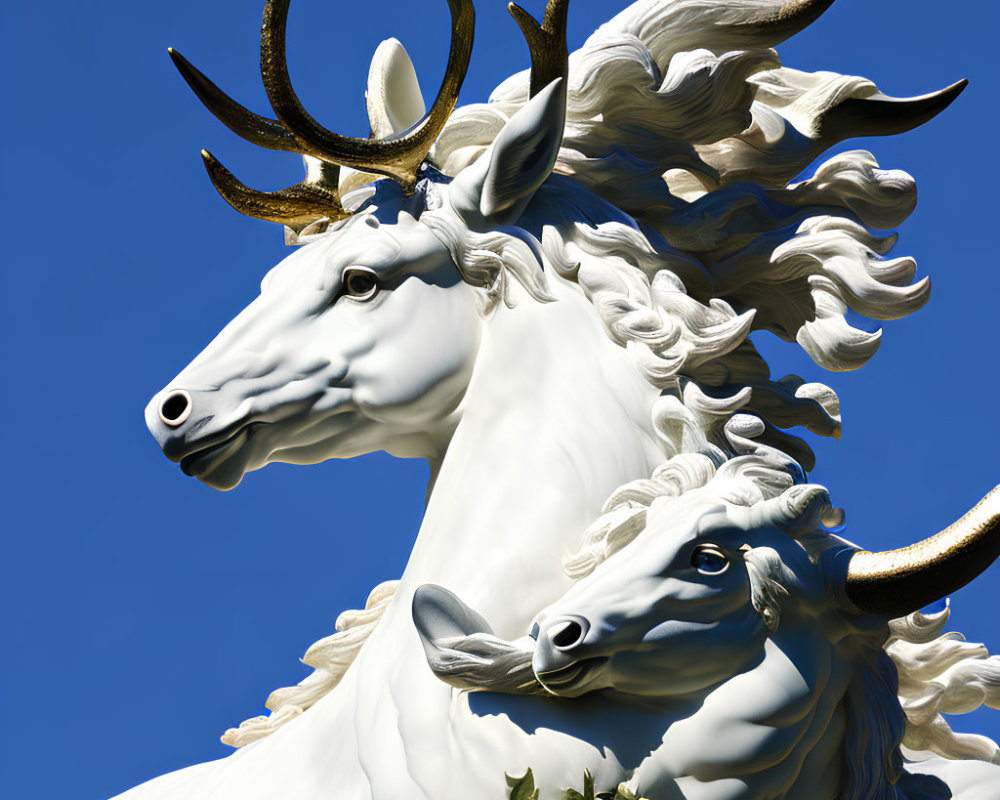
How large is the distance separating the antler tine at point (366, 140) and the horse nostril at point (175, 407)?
2.18ft

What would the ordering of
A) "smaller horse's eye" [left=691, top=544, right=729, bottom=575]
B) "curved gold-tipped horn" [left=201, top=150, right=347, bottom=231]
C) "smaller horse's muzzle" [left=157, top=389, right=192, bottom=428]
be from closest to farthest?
"smaller horse's eye" [left=691, top=544, right=729, bottom=575] → "smaller horse's muzzle" [left=157, top=389, right=192, bottom=428] → "curved gold-tipped horn" [left=201, top=150, right=347, bottom=231]

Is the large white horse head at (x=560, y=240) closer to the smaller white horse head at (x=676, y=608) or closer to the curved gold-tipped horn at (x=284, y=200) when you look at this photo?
the curved gold-tipped horn at (x=284, y=200)

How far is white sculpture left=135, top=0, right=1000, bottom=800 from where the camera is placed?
3172 mm

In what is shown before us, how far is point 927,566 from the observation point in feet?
9.68

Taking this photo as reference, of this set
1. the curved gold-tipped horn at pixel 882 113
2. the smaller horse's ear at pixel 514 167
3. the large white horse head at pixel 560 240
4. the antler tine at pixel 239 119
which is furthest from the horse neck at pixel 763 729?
the antler tine at pixel 239 119

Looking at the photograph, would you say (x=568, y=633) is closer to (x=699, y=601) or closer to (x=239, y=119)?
(x=699, y=601)

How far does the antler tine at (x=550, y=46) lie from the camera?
3.60 metres

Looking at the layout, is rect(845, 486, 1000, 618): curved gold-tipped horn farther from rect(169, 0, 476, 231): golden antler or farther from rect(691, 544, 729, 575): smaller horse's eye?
rect(169, 0, 476, 231): golden antler

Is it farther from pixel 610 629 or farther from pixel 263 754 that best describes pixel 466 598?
pixel 263 754

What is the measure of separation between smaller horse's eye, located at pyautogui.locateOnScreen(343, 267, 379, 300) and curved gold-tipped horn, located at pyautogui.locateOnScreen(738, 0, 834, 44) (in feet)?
3.62

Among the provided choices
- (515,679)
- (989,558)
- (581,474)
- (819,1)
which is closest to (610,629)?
(515,679)

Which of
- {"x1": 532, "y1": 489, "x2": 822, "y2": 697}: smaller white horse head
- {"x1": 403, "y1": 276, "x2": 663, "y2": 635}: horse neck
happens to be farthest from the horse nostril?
{"x1": 532, "y1": 489, "x2": 822, "y2": 697}: smaller white horse head

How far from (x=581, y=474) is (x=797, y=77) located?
50.8 inches

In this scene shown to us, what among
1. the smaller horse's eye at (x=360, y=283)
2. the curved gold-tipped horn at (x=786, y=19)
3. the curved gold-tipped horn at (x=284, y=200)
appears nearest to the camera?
the smaller horse's eye at (x=360, y=283)
